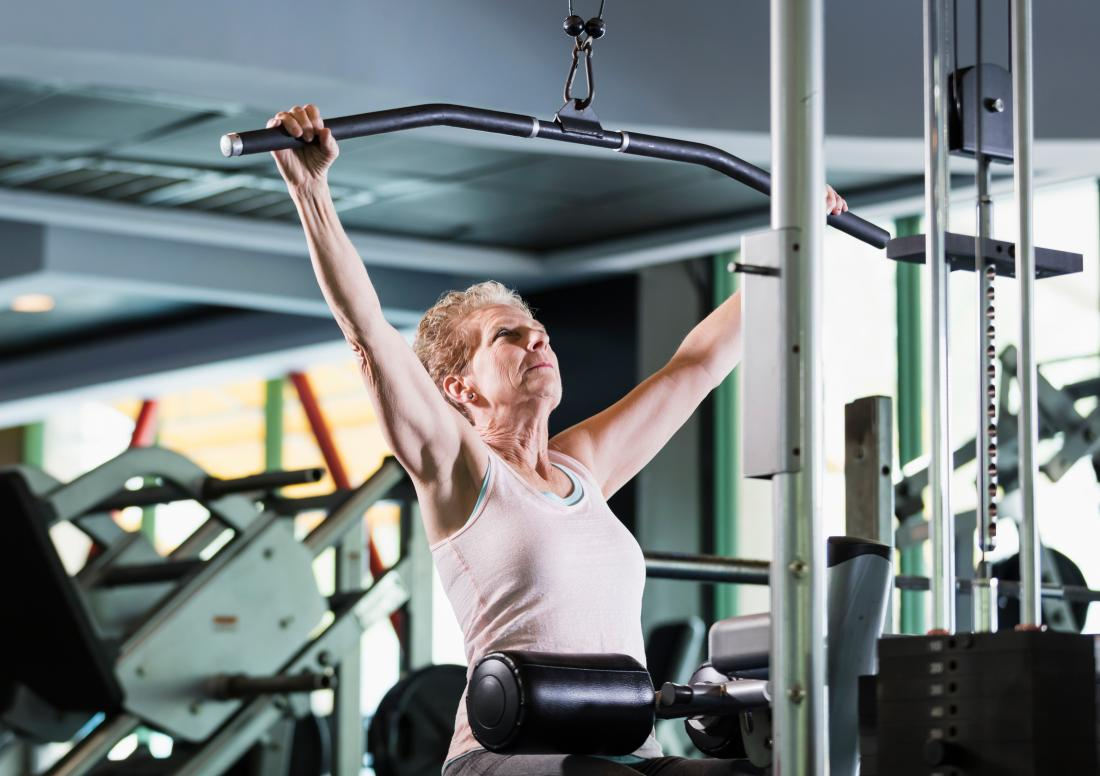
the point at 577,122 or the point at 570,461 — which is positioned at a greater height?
the point at 577,122

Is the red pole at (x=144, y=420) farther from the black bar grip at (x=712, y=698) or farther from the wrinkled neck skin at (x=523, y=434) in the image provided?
the black bar grip at (x=712, y=698)

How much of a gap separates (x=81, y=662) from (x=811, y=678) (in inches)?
125

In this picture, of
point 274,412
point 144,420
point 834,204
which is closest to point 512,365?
point 834,204

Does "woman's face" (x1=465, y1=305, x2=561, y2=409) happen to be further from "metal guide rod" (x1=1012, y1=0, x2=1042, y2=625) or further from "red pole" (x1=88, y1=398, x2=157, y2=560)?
"red pole" (x1=88, y1=398, x2=157, y2=560)

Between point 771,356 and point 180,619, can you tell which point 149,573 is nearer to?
point 180,619

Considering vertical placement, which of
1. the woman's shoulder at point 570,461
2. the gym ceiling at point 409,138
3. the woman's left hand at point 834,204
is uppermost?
the gym ceiling at point 409,138

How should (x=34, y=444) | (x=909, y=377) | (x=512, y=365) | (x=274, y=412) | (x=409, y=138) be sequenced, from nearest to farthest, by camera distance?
1. (x=512, y=365)
2. (x=409, y=138)
3. (x=909, y=377)
4. (x=274, y=412)
5. (x=34, y=444)

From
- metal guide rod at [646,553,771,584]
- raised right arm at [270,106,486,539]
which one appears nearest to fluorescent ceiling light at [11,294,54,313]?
metal guide rod at [646,553,771,584]

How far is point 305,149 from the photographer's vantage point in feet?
5.91

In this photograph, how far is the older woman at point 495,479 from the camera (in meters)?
1.97

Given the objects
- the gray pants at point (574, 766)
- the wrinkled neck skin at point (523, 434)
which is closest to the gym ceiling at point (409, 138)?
the wrinkled neck skin at point (523, 434)

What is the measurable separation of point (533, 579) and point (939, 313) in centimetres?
74

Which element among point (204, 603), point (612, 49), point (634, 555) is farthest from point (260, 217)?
point (634, 555)

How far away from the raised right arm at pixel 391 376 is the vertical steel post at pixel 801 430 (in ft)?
1.96
